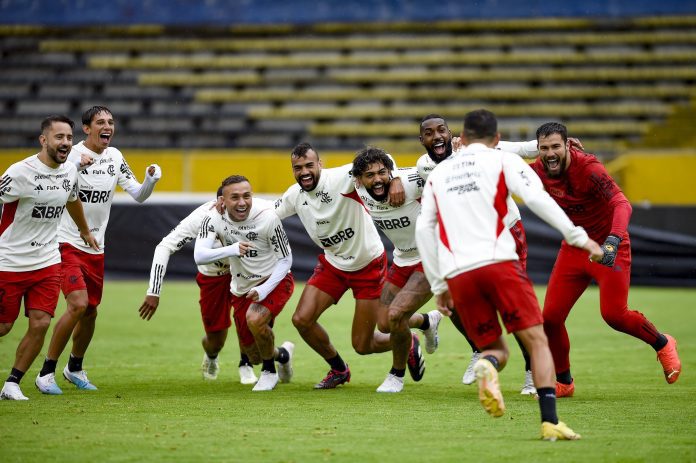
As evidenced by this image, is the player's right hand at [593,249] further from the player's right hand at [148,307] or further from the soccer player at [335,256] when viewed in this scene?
the player's right hand at [148,307]

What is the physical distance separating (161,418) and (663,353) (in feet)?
13.7

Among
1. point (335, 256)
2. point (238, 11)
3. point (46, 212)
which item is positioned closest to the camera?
point (46, 212)

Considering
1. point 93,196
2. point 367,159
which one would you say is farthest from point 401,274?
point 93,196

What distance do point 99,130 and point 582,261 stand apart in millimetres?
4554

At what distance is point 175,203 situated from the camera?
64.6 feet

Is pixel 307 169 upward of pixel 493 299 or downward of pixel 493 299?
upward

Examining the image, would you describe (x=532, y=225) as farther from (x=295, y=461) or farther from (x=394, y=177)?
(x=295, y=461)

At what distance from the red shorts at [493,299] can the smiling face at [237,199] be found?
2.99 meters

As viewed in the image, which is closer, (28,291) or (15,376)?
(15,376)

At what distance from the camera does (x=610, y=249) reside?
7.88 meters

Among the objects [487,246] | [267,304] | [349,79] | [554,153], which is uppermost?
[349,79]

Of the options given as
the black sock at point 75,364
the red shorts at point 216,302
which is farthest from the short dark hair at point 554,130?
the black sock at point 75,364

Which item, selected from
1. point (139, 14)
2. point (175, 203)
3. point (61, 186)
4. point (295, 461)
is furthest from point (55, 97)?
point (295, 461)

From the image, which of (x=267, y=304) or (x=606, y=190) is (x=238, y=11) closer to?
(x=267, y=304)
